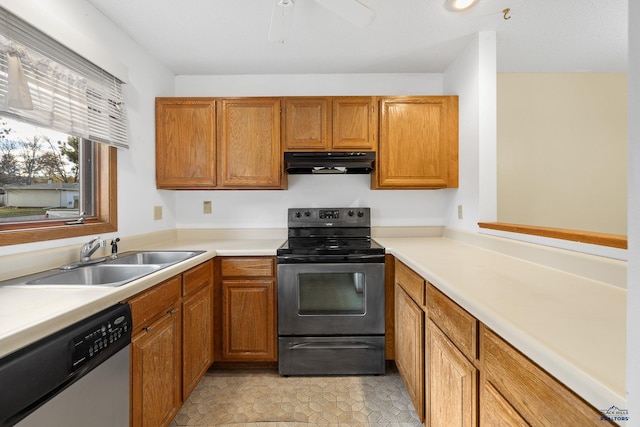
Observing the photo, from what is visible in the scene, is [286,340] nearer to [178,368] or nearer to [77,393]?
[178,368]

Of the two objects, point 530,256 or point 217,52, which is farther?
point 217,52

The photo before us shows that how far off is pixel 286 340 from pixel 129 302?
3.78 feet

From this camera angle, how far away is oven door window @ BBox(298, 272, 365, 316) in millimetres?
2043

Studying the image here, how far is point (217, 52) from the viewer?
222cm

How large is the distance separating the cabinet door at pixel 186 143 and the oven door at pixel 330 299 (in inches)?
41.0

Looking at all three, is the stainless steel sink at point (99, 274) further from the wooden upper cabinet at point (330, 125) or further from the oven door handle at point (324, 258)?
the wooden upper cabinet at point (330, 125)

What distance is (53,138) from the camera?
1.54 meters

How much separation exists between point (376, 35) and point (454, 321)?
6.10 ft

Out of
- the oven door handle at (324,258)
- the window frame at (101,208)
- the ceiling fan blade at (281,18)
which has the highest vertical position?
the ceiling fan blade at (281,18)

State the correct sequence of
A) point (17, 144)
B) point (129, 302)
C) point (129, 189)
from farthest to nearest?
point (129, 189) < point (17, 144) < point (129, 302)

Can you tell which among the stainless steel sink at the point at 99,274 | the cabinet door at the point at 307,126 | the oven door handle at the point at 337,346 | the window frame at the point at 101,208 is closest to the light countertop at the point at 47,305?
the stainless steel sink at the point at 99,274

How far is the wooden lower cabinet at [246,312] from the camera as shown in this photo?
2.08 meters

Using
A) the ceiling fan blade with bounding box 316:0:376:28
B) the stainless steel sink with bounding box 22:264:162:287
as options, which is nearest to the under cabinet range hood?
the ceiling fan blade with bounding box 316:0:376:28

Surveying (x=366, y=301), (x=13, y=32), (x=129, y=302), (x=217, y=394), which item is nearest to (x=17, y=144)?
(x=13, y=32)
